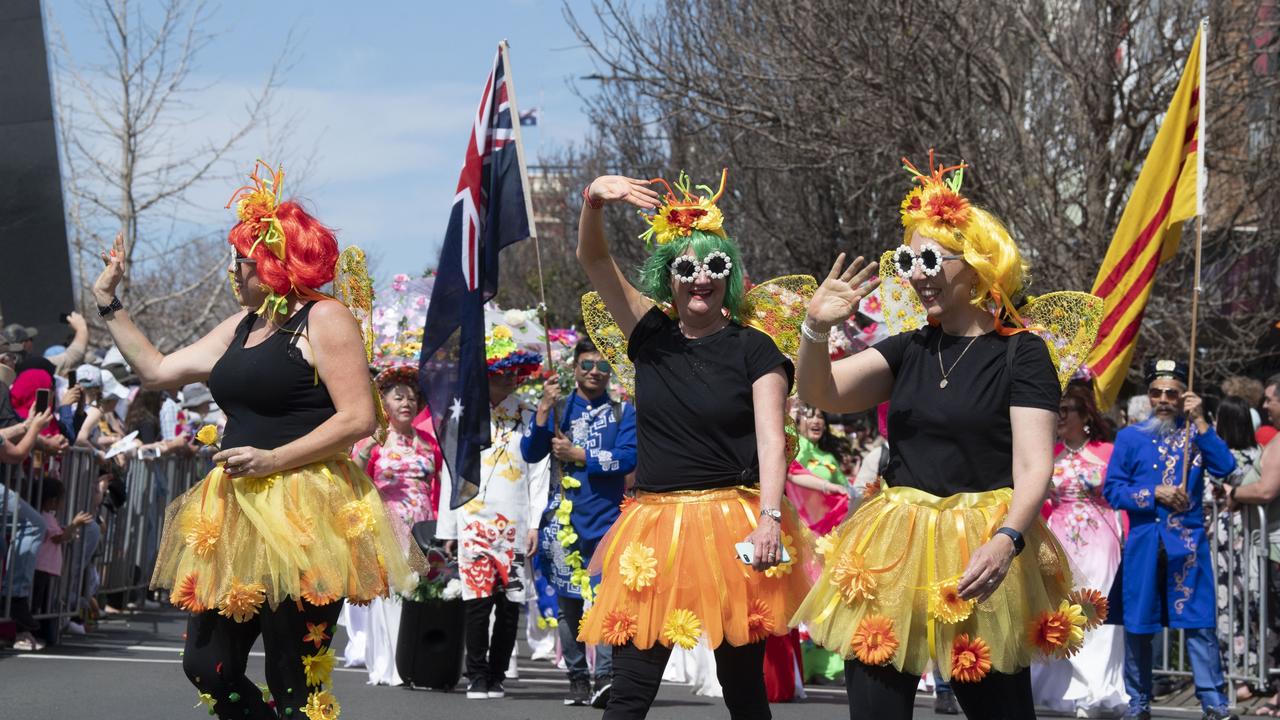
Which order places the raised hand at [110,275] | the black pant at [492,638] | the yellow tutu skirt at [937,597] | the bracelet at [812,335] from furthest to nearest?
the black pant at [492,638] → the raised hand at [110,275] → the bracelet at [812,335] → the yellow tutu skirt at [937,597]

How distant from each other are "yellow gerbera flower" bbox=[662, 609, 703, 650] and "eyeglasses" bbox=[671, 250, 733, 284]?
116 cm

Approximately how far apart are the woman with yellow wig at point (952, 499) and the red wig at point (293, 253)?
69.6 inches

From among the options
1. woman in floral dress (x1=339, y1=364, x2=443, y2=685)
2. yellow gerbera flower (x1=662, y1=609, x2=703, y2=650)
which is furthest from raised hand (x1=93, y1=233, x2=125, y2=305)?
woman in floral dress (x1=339, y1=364, x2=443, y2=685)

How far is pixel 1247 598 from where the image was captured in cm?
1004

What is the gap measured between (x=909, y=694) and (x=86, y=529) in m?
8.90

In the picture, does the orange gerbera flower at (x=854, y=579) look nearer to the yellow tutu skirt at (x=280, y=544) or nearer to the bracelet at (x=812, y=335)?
the bracelet at (x=812, y=335)

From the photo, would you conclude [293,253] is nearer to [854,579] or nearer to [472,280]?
[854,579]

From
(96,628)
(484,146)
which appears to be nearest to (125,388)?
(96,628)

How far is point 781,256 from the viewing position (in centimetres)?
2362

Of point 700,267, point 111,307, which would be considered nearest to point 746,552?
point 700,267

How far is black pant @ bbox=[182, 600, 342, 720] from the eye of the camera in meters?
5.21

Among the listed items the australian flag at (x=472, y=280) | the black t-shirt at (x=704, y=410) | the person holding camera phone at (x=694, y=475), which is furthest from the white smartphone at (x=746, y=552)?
the australian flag at (x=472, y=280)

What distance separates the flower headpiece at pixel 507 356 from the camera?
32.0 ft

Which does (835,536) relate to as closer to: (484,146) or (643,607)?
(643,607)
